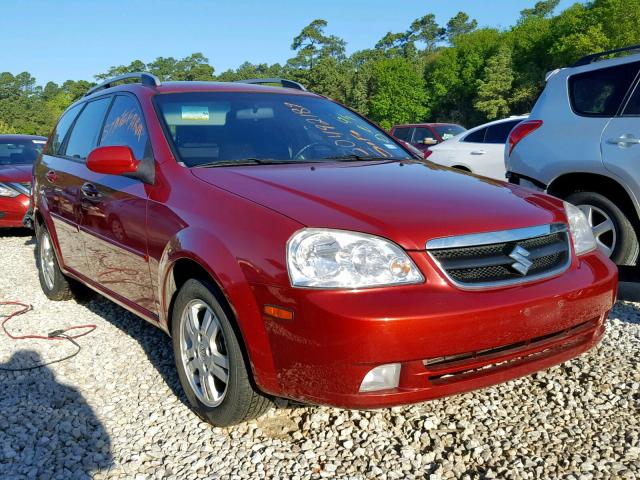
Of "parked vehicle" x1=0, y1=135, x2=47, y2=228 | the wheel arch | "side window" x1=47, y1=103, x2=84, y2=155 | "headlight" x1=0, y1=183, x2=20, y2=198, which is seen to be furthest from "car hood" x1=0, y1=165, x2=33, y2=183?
the wheel arch

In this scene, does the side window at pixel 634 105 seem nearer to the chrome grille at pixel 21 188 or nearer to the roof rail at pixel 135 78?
the roof rail at pixel 135 78

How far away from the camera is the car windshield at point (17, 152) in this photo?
33.0ft

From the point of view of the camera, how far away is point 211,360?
2.85m

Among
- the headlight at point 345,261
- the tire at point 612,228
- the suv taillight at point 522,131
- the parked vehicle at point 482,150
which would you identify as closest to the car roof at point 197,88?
the headlight at point 345,261

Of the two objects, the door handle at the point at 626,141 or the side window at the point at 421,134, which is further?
the side window at the point at 421,134

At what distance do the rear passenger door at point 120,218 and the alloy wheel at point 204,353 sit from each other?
0.41m

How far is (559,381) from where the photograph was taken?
129 inches

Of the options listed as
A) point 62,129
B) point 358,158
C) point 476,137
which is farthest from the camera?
point 476,137

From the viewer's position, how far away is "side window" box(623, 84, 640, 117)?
4756mm

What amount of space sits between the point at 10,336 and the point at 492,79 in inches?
2810

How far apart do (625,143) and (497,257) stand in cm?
286

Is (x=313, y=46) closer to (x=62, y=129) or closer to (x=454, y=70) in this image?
(x=454, y=70)

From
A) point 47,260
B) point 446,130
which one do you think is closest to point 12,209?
point 47,260

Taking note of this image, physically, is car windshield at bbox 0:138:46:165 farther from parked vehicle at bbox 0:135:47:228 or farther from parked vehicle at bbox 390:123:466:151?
parked vehicle at bbox 390:123:466:151
